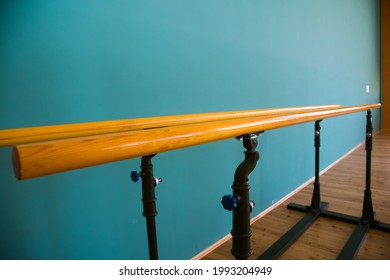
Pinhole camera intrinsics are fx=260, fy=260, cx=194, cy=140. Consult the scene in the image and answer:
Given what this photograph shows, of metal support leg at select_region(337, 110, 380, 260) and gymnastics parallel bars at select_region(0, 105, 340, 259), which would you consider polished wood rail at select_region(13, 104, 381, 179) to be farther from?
metal support leg at select_region(337, 110, 380, 260)

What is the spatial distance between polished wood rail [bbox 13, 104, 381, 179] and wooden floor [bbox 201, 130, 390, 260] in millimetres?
1286

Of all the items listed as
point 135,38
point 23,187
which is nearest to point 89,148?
point 23,187

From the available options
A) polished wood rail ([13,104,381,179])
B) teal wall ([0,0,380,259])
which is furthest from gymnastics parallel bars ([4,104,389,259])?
teal wall ([0,0,380,259])

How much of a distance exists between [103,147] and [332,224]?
2.04 m

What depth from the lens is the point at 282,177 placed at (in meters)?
2.42

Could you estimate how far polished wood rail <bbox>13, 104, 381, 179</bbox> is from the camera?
302 mm

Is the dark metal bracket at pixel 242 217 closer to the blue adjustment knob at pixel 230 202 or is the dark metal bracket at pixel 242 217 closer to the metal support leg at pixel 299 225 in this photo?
the blue adjustment knob at pixel 230 202

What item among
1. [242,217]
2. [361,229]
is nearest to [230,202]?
[242,217]

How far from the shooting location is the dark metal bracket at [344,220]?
1.54 meters

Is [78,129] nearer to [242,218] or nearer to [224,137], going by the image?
[224,137]

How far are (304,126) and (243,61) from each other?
131 centimetres

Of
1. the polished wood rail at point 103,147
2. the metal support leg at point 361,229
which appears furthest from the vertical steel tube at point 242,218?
the metal support leg at point 361,229

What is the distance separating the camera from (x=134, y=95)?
3.97ft

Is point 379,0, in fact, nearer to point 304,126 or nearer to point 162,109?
point 304,126
